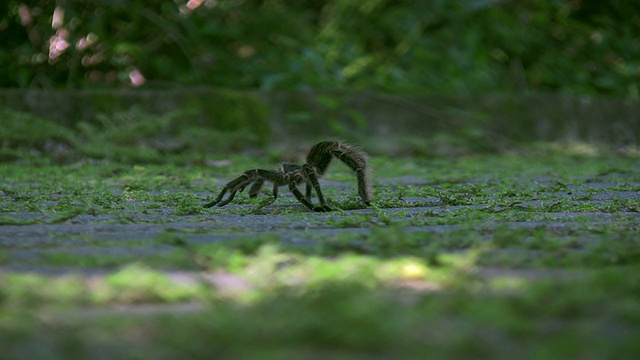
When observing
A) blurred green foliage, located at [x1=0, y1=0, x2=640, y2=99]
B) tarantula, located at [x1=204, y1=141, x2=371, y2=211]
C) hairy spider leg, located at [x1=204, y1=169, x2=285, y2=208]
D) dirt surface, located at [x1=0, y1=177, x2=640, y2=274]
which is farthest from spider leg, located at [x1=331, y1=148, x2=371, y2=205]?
blurred green foliage, located at [x1=0, y1=0, x2=640, y2=99]

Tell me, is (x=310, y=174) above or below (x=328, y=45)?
below

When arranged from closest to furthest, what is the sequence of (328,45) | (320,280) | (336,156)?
1. (320,280)
2. (336,156)
3. (328,45)

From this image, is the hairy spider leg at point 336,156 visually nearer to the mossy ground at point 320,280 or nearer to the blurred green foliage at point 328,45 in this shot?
the mossy ground at point 320,280

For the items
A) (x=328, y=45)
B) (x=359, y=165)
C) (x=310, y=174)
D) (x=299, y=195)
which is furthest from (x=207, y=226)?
(x=328, y=45)

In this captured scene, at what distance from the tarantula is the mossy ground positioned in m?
0.09

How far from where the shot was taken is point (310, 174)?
3.62m

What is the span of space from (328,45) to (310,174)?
16.2 ft

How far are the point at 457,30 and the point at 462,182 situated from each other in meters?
4.36

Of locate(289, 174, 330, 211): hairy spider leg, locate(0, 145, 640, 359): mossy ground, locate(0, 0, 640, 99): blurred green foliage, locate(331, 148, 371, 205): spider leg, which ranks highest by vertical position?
locate(0, 0, 640, 99): blurred green foliage

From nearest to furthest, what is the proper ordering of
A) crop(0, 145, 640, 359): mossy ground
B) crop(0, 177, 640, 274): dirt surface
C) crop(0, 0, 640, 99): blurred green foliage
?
1. crop(0, 145, 640, 359): mossy ground
2. crop(0, 177, 640, 274): dirt surface
3. crop(0, 0, 640, 99): blurred green foliage

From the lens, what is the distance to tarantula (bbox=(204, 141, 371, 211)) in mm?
3615

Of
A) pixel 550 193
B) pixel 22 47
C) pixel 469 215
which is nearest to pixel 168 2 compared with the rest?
pixel 22 47

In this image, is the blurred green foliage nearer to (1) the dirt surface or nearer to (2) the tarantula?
(2) the tarantula

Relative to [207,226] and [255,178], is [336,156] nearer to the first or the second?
[255,178]
